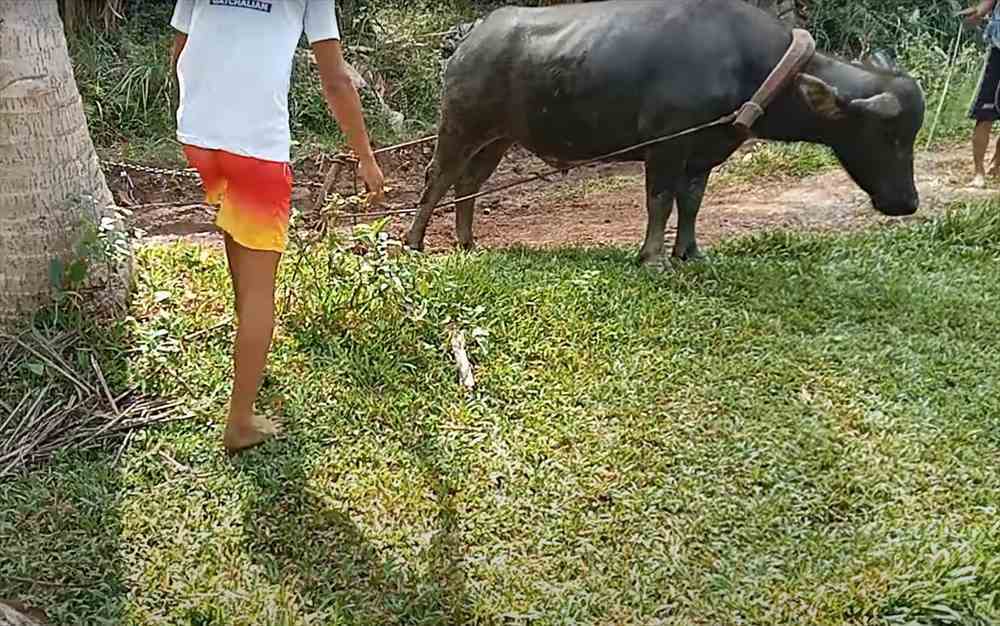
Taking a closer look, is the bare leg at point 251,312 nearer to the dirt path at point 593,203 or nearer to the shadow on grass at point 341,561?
the shadow on grass at point 341,561

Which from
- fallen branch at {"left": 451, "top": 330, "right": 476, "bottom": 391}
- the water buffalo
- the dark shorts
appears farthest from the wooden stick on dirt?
the dark shorts

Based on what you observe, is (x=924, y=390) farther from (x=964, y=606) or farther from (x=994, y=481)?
(x=964, y=606)

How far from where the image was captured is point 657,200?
4.98m

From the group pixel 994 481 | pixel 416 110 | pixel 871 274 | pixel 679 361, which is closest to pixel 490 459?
pixel 679 361

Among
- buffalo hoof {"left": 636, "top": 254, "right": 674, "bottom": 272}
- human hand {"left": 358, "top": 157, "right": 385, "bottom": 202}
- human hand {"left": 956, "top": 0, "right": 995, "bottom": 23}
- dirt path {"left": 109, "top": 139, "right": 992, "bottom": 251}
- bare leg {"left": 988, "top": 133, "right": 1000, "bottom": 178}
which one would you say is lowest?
dirt path {"left": 109, "top": 139, "right": 992, "bottom": 251}

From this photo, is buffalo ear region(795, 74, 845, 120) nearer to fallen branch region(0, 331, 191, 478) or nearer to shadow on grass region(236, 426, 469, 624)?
shadow on grass region(236, 426, 469, 624)

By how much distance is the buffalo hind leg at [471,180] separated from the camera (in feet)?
18.3

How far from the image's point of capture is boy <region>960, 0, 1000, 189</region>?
6.86m

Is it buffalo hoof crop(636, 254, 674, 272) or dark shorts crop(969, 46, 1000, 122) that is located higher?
dark shorts crop(969, 46, 1000, 122)

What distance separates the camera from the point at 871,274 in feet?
16.6

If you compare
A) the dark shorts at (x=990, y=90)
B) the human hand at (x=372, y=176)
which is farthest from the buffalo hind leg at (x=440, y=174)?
the dark shorts at (x=990, y=90)

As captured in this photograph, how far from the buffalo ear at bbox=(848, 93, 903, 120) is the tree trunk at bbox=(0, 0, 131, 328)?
3347 mm

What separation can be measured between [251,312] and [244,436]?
1.62ft

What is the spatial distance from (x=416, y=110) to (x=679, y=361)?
261 inches
